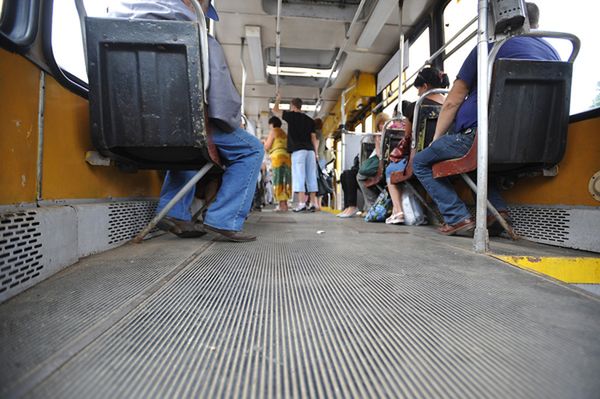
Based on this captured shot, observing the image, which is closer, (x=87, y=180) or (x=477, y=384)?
(x=477, y=384)

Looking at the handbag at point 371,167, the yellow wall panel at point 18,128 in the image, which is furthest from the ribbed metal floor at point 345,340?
the handbag at point 371,167

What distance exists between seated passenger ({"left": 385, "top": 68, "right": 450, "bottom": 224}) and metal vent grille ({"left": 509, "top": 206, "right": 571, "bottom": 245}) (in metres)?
0.98

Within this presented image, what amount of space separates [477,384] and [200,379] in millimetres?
417

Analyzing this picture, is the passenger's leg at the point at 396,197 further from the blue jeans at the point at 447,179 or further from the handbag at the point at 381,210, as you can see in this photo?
the blue jeans at the point at 447,179

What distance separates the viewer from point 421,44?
15.7ft

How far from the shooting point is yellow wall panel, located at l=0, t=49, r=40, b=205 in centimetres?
82

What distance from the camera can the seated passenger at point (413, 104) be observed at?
240 cm

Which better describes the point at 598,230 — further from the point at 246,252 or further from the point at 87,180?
the point at 87,180

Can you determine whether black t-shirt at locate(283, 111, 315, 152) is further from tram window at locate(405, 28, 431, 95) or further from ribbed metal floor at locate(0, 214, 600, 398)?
ribbed metal floor at locate(0, 214, 600, 398)

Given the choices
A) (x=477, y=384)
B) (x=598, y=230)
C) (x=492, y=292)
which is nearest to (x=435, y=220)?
(x=598, y=230)

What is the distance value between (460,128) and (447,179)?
36cm

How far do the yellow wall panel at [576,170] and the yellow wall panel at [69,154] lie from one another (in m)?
2.40

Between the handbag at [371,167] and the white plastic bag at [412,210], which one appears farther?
the handbag at [371,167]

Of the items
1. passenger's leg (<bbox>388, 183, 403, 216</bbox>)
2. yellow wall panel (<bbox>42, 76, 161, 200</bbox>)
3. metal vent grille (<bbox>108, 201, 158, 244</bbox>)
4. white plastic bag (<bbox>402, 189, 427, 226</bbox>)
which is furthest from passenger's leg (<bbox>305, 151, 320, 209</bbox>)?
yellow wall panel (<bbox>42, 76, 161, 200</bbox>)
